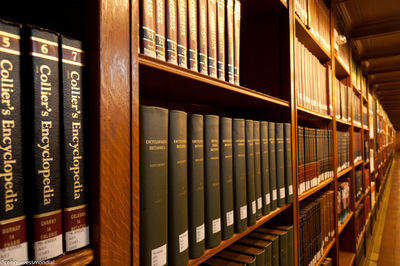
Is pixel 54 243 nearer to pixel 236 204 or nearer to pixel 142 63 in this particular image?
pixel 142 63

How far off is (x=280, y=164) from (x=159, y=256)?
647 mm

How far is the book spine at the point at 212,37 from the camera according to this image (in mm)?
692

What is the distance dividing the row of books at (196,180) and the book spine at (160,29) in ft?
0.44

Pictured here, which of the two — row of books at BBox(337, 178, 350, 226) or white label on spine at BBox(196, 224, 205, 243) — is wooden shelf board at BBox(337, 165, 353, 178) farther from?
white label on spine at BBox(196, 224, 205, 243)

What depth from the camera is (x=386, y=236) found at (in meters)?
3.39

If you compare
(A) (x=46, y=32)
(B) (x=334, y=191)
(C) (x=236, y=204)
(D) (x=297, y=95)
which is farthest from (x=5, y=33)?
(B) (x=334, y=191)

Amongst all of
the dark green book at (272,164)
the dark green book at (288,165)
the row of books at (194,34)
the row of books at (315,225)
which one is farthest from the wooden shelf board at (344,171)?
the row of books at (194,34)

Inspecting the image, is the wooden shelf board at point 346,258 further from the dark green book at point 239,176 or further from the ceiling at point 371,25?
the ceiling at point 371,25

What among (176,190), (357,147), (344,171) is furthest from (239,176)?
(357,147)

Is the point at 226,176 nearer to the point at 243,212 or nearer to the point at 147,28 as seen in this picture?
the point at 243,212

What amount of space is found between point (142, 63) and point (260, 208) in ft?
2.10

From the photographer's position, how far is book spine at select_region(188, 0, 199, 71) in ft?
2.07

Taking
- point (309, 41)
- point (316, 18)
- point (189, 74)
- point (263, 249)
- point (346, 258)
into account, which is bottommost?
point (346, 258)

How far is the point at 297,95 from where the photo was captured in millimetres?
1169
